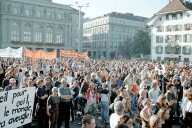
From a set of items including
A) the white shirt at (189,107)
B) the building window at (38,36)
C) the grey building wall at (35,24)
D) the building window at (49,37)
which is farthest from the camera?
the building window at (49,37)

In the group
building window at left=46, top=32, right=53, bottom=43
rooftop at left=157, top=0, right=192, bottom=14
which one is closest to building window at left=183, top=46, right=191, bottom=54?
rooftop at left=157, top=0, right=192, bottom=14

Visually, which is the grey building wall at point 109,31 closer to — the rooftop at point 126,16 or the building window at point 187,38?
the rooftop at point 126,16

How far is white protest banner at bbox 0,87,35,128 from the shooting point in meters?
5.97

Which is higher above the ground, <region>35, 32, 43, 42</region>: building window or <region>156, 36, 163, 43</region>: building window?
<region>35, 32, 43, 42</region>: building window

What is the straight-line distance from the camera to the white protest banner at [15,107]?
235 inches

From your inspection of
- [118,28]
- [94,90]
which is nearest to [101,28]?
[118,28]

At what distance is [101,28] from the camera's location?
318 ft

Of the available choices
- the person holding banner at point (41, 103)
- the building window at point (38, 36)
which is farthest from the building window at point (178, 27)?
the person holding banner at point (41, 103)

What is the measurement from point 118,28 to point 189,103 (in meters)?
89.8

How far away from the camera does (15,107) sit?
6336 mm

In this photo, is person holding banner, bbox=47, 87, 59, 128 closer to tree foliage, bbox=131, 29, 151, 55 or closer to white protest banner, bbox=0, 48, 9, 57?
white protest banner, bbox=0, 48, 9, 57

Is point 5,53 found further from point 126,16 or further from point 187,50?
point 126,16

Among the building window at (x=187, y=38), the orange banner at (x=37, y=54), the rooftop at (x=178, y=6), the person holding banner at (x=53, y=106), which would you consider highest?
the rooftop at (x=178, y=6)

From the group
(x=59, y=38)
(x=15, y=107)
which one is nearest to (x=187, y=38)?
(x=59, y=38)
